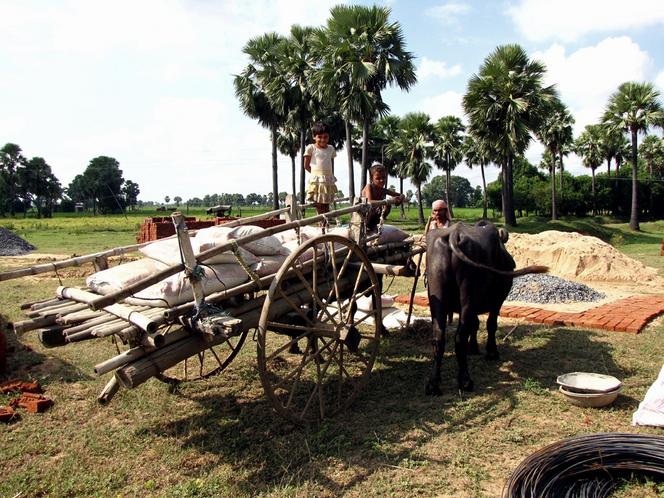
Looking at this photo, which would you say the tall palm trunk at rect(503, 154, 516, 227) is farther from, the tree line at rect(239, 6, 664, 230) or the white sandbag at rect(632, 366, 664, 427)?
the white sandbag at rect(632, 366, 664, 427)

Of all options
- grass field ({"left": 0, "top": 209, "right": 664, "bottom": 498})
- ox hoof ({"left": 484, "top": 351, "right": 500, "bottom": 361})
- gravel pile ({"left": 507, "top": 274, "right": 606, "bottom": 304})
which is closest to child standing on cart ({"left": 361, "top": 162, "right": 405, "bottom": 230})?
grass field ({"left": 0, "top": 209, "right": 664, "bottom": 498})

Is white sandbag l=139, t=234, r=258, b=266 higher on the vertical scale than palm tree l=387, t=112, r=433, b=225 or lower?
lower

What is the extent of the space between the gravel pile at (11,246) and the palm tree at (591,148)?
41034mm

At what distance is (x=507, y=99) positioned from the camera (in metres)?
21.4

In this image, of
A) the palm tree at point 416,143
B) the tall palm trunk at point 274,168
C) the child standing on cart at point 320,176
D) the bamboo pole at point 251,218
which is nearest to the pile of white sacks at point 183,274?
the bamboo pole at point 251,218

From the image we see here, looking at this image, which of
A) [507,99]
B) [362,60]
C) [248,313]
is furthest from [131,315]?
[507,99]

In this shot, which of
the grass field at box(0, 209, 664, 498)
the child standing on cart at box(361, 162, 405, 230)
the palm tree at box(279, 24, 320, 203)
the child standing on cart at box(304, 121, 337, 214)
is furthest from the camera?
the palm tree at box(279, 24, 320, 203)

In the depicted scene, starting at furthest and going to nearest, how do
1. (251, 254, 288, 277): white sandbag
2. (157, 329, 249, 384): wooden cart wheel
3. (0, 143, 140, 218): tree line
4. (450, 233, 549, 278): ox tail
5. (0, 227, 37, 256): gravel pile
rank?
(0, 143, 140, 218): tree line
(0, 227, 37, 256): gravel pile
(157, 329, 249, 384): wooden cart wheel
(450, 233, 549, 278): ox tail
(251, 254, 288, 277): white sandbag

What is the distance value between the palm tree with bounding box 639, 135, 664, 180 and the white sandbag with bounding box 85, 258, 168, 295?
2221 inches

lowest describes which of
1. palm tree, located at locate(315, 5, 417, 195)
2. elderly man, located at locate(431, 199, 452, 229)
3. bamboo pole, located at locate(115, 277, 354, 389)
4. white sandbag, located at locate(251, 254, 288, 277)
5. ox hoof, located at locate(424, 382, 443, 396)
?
ox hoof, located at locate(424, 382, 443, 396)

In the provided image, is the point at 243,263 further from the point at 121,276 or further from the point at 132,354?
the point at 132,354

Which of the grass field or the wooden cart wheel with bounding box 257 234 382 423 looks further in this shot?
the wooden cart wheel with bounding box 257 234 382 423

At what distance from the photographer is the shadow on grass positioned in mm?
3463

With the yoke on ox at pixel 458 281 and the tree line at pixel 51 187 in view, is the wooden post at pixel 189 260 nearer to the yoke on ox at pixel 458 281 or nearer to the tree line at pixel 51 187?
the yoke on ox at pixel 458 281
